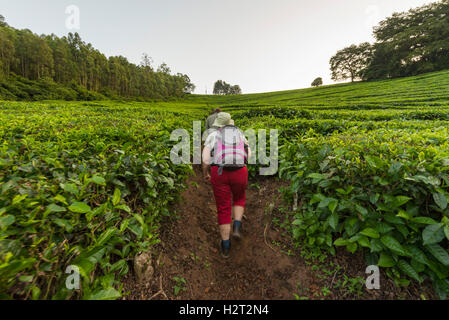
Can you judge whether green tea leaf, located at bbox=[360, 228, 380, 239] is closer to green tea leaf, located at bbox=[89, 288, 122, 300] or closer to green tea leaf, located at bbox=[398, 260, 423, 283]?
green tea leaf, located at bbox=[398, 260, 423, 283]

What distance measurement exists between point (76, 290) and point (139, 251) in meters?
0.60

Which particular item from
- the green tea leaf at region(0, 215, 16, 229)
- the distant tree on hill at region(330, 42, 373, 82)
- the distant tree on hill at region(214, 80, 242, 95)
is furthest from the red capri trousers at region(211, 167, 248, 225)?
the distant tree on hill at region(214, 80, 242, 95)

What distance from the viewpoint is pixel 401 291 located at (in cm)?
170

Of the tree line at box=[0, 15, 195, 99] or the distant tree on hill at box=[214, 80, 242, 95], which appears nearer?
the tree line at box=[0, 15, 195, 99]

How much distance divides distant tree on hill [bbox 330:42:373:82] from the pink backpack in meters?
58.4

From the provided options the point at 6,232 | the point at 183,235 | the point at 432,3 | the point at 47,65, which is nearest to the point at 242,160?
the point at 183,235

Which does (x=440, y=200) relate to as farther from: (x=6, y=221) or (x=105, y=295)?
(x=6, y=221)

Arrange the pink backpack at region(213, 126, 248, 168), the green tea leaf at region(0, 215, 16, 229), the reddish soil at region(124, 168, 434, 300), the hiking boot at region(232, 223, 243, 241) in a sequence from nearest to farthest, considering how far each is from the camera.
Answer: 1. the green tea leaf at region(0, 215, 16, 229)
2. the reddish soil at region(124, 168, 434, 300)
3. the pink backpack at region(213, 126, 248, 168)
4. the hiking boot at region(232, 223, 243, 241)

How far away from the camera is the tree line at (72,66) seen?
3209 cm

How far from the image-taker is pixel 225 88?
10231cm

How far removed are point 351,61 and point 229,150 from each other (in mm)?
65685

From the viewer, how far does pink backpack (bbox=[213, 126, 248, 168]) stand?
257cm

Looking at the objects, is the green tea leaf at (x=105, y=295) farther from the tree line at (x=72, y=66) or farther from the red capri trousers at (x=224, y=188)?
the tree line at (x=72, y=66)
